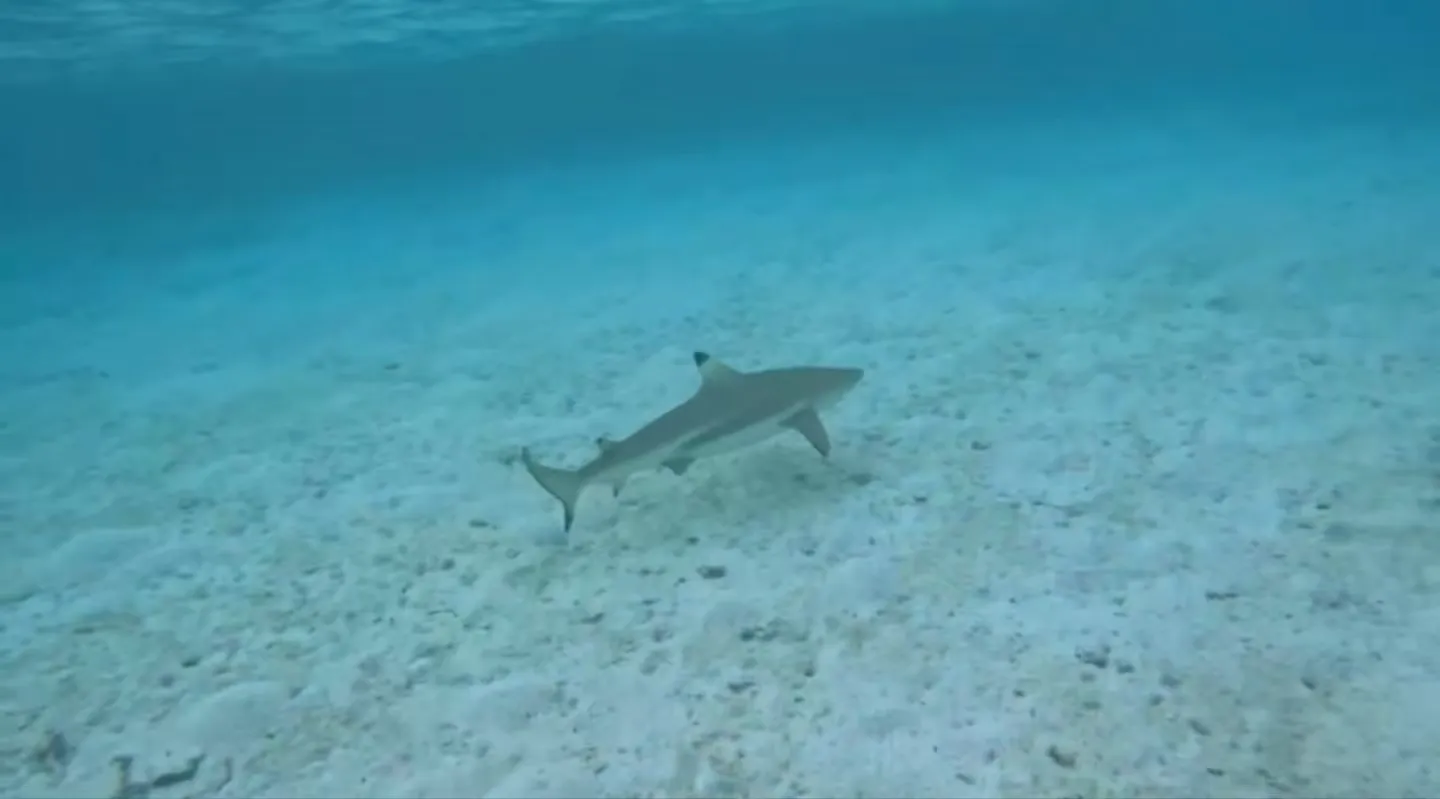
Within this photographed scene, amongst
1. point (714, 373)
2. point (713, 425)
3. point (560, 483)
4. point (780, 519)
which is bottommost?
point (780, 519)

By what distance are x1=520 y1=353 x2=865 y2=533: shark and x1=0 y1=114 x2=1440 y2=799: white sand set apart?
0.67 m

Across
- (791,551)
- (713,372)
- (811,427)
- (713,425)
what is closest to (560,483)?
(713,425)

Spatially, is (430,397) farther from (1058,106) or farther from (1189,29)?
(1189,29)

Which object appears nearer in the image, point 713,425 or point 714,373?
point 713,425

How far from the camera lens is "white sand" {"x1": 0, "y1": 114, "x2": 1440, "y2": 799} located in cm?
474

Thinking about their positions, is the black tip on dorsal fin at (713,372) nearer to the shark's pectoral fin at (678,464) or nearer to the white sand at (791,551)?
the shark's pectoral fin at (678,464)

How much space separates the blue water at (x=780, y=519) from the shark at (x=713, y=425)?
0.68 metres

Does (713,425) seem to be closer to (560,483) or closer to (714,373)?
(714,373)

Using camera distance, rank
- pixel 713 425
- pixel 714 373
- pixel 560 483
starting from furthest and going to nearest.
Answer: pixel 714 373, pixel 713 425, pixel 560 483

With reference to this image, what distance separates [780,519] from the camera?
685 cm

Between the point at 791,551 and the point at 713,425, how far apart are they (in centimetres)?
94

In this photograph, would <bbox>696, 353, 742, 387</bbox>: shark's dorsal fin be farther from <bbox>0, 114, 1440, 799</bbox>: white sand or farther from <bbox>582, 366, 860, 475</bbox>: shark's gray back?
<bbox>0, 114, 1440, 799</bbox>: white sand

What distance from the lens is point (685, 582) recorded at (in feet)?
20.4

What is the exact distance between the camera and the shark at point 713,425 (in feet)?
19.9
